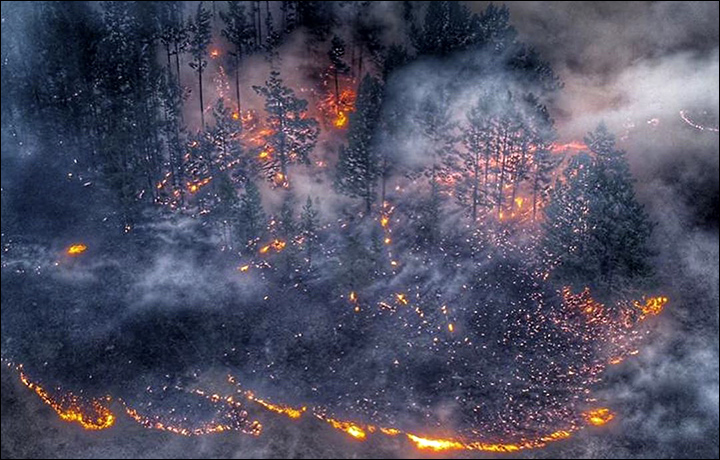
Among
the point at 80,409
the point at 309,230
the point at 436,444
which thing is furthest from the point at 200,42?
the point at 436,444

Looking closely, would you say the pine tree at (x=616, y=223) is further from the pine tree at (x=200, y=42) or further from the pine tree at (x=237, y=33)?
the pine tree at (x=200, y=42)

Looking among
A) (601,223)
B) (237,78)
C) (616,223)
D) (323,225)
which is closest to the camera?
(616,223)

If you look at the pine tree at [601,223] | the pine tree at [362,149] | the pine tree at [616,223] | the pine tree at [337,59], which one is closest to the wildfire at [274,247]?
the pine tree at [362,149]

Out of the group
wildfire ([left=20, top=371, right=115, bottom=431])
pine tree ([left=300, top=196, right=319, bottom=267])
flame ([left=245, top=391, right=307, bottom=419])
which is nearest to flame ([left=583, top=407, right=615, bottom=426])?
flame ([left=245, top=391, right=307, bottom=419])

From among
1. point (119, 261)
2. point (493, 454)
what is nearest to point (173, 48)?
point (119, 261)

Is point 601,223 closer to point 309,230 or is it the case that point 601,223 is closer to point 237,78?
point 309,230
